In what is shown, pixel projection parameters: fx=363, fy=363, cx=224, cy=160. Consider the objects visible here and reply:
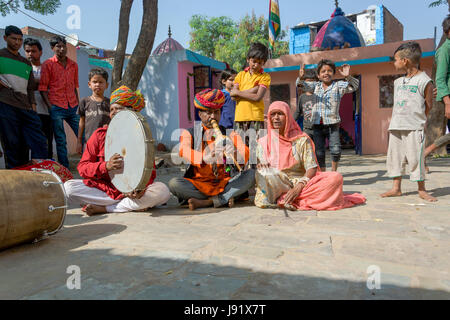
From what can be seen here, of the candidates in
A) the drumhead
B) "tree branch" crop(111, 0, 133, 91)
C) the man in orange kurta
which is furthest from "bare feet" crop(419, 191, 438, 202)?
"tree branch" crop(111, 0, 133, 91)

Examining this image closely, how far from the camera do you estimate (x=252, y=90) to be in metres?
4.27

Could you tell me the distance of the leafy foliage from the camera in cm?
3325

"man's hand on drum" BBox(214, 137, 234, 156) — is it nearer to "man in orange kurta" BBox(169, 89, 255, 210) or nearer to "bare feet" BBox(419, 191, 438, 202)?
"man in orange kurta" BBox(169, 89, 255, 210)

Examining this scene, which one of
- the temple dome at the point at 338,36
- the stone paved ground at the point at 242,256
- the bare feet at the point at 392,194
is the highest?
the temple dome at the point at 338,36

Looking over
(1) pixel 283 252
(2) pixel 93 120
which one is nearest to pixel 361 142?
(2) pixel 93 120

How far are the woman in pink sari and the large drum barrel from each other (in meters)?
1.93

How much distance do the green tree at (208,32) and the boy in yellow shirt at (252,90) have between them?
34.1 metres

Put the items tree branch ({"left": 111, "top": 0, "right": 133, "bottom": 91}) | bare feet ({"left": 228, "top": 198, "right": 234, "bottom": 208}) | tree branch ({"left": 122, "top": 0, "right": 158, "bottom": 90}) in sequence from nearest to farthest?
bare feet ({"left": 228, "top": 198, "right": 234, "bottom": 208}), tree branch ({"left": 122, "top": 0, "right": 158, "bottom": 90}), tree branch ({"left": 111, "top": 0, "right": 133, "bottom": 91})

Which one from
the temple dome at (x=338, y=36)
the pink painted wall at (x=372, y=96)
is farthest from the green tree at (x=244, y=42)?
the pink painted wall at (x=372, y=96)

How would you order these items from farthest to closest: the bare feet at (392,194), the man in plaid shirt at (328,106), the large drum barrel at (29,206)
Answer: the man in plaid shirt at (328,106), the bare feet at (392,194), the large drum barrel at (29,206)

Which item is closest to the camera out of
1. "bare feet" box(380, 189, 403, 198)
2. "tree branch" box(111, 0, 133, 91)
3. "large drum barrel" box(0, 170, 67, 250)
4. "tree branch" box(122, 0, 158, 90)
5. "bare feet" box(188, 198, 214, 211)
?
"large drum barrel" box(0, 170, 67, 250)

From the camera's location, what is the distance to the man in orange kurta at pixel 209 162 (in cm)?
358

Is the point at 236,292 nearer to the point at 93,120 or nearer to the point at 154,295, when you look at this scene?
the point at 154,295

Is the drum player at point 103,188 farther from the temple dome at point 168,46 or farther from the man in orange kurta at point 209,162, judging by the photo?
the temple dome at point 168,46
